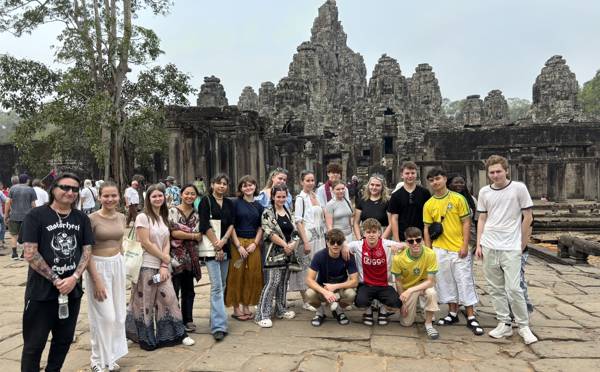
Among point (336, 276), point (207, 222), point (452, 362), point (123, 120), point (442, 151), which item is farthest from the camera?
point (442, 151)

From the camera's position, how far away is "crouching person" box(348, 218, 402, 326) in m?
4.78

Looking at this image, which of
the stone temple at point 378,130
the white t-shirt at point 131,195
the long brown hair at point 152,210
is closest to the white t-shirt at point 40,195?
the white t-shirt at point 131,195

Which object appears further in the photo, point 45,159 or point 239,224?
point 45,159

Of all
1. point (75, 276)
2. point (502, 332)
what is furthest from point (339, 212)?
point (75, 276)

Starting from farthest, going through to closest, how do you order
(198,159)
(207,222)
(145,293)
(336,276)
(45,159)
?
1. (45,159)
2. (198,159)
3. (336,276)
4. (207,222)
5. (145,293)

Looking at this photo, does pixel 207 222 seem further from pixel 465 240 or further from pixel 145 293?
pixel 465 240

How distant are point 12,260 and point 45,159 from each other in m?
11.2

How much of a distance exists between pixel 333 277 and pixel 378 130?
29.4 m

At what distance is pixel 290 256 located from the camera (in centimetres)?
500

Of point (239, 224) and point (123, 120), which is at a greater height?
point (123, 120)

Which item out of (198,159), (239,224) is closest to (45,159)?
(198,159)

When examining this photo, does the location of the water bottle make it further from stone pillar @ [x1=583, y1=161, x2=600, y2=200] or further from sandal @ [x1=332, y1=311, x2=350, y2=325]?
stone pillar @ [x1=583, y1=161, x2=600, y2=200]

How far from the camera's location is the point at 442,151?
27719 millimetres

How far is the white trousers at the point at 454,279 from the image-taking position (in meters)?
4.68
